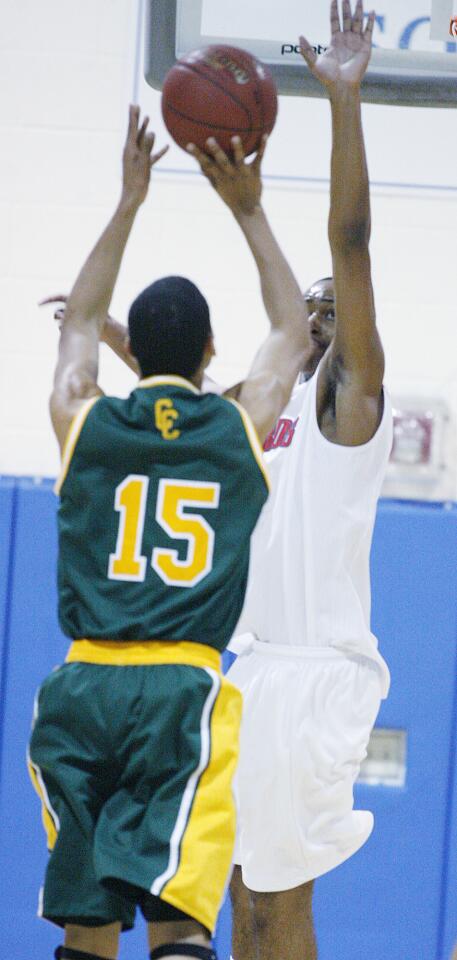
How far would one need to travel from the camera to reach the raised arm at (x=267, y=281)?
2727mm

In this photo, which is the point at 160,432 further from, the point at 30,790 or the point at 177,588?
the point at 30,790

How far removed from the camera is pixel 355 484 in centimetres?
338

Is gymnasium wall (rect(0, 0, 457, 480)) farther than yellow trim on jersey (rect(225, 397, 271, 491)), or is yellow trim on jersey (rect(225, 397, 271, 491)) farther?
gymnasium wall (rect(0, 0, 457, 480))

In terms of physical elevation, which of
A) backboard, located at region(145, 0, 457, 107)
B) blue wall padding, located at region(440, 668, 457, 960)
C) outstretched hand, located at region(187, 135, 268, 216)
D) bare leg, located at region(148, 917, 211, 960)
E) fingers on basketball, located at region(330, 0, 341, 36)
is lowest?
blue wall padding, located at region(440, 668, 457, 960)

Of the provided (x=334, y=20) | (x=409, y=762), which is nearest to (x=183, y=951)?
(x=334, y=20)

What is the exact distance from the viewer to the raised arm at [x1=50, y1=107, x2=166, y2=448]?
272cm

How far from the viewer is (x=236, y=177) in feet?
9.17

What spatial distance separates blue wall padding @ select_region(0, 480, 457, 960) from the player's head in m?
0.80

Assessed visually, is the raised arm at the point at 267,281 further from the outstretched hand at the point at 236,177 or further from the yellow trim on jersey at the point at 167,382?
the yellow trim on jersey at the point at 167,382

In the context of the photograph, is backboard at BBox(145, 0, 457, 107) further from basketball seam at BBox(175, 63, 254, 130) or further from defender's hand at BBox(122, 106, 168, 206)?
defender's hand at BBox(122, 106, 168, 206)

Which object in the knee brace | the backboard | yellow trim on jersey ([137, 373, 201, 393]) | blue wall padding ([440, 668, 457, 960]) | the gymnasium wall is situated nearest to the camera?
the knee brace

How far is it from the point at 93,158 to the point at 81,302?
2387 mm

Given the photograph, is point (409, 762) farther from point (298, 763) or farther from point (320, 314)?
point (320, 314)

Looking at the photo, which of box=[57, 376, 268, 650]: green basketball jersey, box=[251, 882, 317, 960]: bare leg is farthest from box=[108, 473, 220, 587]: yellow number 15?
box=[251, 882, 317, 960]: bare leg
